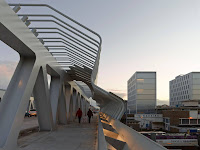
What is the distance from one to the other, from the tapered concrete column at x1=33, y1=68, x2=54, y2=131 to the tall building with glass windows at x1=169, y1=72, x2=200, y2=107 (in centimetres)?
6698

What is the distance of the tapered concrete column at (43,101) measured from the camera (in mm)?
10235

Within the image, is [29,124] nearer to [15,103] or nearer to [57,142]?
[57,142]

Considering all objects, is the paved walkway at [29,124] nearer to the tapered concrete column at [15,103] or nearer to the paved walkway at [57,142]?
the paved walkway at [57,142]

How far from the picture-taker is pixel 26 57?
8.56 m

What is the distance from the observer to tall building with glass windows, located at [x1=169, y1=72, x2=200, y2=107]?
82.2 m

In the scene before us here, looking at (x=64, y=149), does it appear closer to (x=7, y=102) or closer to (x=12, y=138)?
(x=12, y=138)

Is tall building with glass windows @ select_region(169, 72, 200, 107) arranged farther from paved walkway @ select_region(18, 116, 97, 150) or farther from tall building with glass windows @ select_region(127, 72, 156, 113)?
paved walkway @ select_region(18, 116, 97, 150)

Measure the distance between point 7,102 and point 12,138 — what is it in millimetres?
1158

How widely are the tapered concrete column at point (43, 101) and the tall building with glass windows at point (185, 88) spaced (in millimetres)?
66985

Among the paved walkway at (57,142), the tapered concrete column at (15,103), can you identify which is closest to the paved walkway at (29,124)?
the paved walkway at (57,142)

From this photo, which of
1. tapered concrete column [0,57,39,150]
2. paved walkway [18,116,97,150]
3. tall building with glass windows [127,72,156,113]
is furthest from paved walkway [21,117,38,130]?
tall building with glass windows [127,72,156,113]

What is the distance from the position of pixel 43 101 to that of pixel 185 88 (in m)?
87.6

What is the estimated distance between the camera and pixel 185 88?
90750mm

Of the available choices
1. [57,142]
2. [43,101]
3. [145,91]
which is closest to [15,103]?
[57,142]
